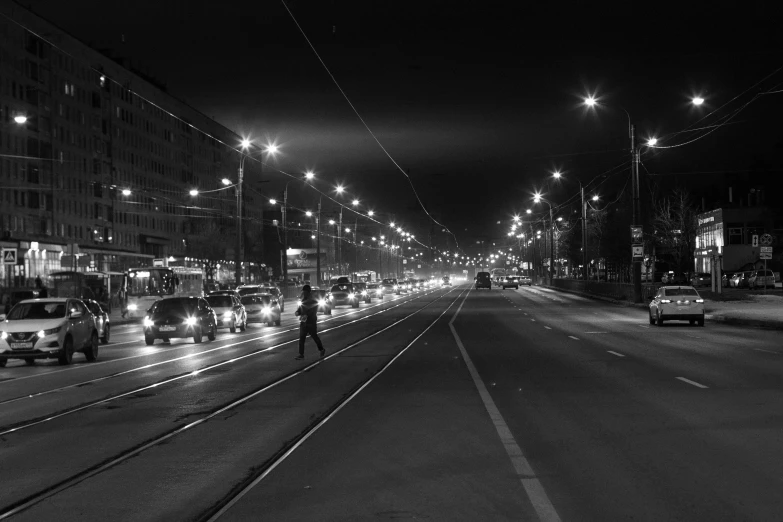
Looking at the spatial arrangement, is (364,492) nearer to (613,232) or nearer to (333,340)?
(333,340)

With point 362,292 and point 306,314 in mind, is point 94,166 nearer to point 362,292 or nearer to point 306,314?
point 362,292

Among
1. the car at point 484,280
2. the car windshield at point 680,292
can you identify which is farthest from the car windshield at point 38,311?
the car at point 484,280

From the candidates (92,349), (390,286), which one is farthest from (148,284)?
(390,286)

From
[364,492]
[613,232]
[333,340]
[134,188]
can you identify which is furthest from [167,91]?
[364,492]

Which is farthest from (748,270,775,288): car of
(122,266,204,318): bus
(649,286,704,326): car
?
(122,266,204,318): bus

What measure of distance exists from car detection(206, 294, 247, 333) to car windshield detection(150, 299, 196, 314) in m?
5.72

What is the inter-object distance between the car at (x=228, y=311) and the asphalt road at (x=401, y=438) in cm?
1486

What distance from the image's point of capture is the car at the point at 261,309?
46.1 meters

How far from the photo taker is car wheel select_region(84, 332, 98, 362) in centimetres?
2672

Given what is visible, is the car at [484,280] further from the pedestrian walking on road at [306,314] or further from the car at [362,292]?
the pedestrian walking on road at [306,314]

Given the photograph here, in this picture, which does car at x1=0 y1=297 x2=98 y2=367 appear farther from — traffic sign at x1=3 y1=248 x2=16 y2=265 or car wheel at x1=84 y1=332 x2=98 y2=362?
traffic sign at x1=3 y1=248 x2=16 y2=265

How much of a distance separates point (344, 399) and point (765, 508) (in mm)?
9030

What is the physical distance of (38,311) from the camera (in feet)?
86.4

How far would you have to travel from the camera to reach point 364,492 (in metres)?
8.72
